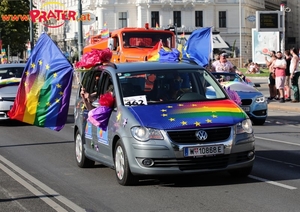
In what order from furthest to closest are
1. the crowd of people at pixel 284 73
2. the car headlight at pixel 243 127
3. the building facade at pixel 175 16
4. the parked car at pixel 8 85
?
the building facade at pixel 175 16, the crowd of people at pixel 284 73, the parked car at pixel 8 85, the car headlight at pixel 243 127

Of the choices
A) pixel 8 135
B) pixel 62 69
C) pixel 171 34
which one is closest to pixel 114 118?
pixel 62 69

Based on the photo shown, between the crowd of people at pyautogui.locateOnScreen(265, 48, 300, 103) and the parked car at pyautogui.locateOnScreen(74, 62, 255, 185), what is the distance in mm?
15306

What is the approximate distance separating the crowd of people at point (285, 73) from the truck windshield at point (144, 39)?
3.82m

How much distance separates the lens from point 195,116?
10172 millimetres

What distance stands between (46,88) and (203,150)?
11.9 feet

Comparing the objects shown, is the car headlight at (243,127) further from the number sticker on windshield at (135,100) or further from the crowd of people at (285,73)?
the crowd of people at (285,73)

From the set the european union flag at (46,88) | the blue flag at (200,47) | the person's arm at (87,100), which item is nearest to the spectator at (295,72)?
the blue flag at (200,47)

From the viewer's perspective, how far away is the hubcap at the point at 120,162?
A: 10.4 m

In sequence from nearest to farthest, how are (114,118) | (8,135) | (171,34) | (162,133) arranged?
(162,133), (114,118), (8,135), (171,34)

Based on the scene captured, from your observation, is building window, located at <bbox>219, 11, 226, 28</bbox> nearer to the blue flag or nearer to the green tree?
the green tree

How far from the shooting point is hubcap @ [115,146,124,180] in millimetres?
10430

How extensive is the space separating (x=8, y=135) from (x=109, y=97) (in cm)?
863

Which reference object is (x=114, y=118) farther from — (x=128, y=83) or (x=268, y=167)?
(x=268, y=167)

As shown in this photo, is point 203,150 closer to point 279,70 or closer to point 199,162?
point 199,162
